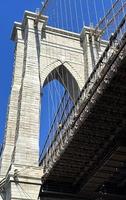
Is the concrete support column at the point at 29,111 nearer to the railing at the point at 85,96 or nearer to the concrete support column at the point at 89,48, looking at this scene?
the railing at the point at 85,96

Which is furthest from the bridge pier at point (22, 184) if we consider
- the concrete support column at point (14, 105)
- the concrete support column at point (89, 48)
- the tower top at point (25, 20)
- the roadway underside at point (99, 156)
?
the tower top at point (25, 20)

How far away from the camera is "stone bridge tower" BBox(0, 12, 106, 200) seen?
55.6 ft

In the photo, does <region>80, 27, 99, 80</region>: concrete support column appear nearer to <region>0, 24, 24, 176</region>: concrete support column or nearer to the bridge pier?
<region>0, 24, 24, 176</region>: concrete support column

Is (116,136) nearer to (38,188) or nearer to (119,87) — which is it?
(119,87)

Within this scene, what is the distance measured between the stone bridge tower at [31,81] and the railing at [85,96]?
85 cm

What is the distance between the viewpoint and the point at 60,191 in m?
17.8

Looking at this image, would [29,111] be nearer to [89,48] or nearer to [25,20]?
[25,20]

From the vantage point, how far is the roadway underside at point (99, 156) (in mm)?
13748

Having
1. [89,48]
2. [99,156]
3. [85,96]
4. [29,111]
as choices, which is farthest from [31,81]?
[85,96]

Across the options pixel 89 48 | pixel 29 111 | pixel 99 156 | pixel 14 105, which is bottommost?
pixel 99 156

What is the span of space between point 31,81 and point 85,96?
239 inches

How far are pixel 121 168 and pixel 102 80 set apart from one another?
4551mm

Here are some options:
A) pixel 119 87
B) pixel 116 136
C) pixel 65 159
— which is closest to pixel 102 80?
pixel 119 87

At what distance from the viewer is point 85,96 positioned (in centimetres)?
1439
